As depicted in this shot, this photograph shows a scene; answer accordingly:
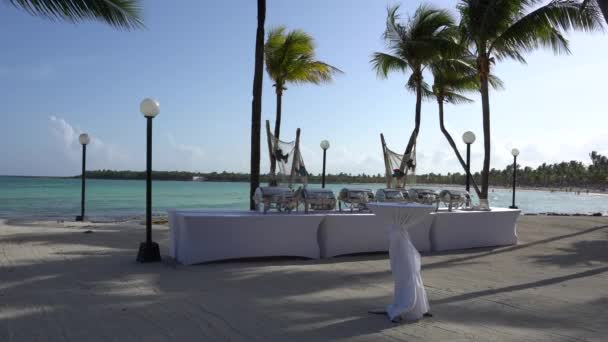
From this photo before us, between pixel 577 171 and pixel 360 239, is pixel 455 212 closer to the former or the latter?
pixel 360 239

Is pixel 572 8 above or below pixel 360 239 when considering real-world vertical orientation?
above

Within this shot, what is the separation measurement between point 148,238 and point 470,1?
11.2 meters

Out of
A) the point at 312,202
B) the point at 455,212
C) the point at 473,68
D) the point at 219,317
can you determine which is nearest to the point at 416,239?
the point at 455,212

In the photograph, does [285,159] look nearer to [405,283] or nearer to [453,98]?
[405,283]

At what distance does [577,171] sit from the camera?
11169cm

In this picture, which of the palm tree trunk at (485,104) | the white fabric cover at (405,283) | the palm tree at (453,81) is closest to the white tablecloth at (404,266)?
the white fabric cover at (405,283)

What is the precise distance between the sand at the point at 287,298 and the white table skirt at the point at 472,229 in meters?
0.46

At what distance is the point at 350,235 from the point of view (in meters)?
8.03

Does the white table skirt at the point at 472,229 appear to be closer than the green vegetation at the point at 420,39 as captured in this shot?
Yes

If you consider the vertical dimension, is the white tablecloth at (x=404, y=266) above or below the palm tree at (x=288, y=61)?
below

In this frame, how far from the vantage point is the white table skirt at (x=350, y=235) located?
7.88 m

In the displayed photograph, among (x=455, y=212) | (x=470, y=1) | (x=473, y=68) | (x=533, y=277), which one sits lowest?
(x=533, y=277)

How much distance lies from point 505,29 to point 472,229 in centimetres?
695

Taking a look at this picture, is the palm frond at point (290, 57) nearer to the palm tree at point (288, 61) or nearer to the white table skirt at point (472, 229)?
the palm tree at point (288, 61)
